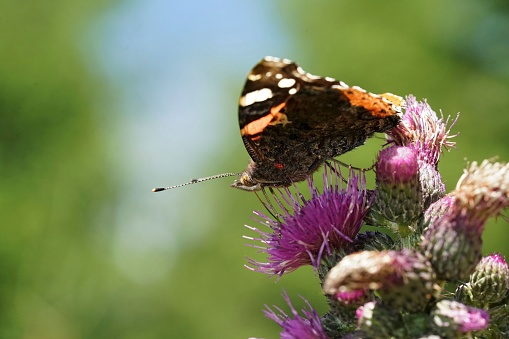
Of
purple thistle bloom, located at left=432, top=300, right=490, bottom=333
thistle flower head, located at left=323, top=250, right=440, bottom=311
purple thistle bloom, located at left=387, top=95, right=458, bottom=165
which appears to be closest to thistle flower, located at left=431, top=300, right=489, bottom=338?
purple thistle bloom, located at left=432, top=300, right=490, bottom=333

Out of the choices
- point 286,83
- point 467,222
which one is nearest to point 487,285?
point 467,222

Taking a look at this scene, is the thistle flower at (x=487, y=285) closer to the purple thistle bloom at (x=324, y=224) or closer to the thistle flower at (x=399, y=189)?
the thistle flower at (x=399, y=189)

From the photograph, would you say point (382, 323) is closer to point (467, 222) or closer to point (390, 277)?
point (390, 277)

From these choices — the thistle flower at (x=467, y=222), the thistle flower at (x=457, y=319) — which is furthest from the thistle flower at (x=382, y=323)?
the thistle flower at (x=467, y=222)

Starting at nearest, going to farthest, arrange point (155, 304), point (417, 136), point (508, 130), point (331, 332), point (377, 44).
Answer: point (331, 332) → point (417, 136) → point (508, 130) → point (377, 44) → point (155, 304)

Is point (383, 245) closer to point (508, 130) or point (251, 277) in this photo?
point (508, 130)

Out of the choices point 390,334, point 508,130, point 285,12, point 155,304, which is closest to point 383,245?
point 390,334
